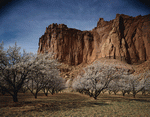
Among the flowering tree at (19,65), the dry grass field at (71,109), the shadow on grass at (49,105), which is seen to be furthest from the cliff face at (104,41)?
Result: the dry grass field at (71,109)

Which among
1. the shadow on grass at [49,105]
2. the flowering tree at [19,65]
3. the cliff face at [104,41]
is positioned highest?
the cliff face at [104,41]

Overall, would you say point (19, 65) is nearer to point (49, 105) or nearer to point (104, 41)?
point (49, 105)

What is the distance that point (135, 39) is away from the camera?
10256 centimetres

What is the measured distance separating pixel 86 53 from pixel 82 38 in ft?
84.8

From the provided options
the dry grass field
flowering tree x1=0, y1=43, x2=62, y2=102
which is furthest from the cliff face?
the dry grass field

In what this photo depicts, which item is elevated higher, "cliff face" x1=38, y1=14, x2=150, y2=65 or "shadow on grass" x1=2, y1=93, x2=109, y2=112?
"cliff face" x1=38, y1=14, x2=150, y2=65

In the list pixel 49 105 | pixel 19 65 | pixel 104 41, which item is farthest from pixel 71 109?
pixel 104 41

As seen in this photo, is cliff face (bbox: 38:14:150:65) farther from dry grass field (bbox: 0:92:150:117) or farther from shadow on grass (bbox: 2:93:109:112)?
dry grass field (bbox: 0:92:150:117)

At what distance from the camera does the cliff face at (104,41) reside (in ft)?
316

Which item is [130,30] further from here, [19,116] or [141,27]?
[19,116]

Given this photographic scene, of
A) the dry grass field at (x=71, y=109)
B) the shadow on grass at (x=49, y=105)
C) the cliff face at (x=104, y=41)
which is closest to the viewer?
the dry grass field at (x=71, y=109)

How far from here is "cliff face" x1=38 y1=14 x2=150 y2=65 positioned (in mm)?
96375

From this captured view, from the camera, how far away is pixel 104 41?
11906cm

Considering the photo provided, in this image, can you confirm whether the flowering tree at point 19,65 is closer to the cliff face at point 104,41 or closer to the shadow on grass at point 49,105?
the shadow on grass at point 49,105
